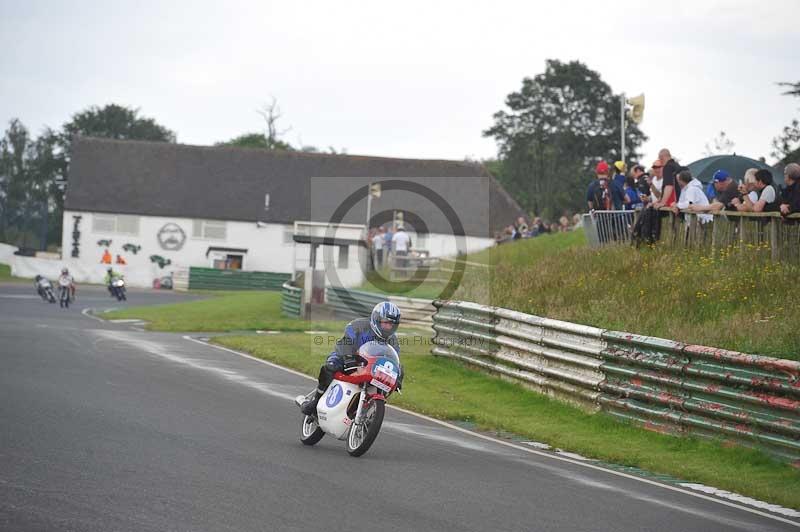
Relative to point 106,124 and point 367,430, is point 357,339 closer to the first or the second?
point 367,430

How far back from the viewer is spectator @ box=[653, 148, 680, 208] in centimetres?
2030

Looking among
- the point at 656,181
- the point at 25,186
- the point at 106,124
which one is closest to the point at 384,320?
the point at 656,181

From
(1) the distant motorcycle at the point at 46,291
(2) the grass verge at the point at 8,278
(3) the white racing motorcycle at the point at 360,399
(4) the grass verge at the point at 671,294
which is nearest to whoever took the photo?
(3) the white racing motorcycle at the point at 360,399

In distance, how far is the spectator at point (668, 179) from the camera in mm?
20297

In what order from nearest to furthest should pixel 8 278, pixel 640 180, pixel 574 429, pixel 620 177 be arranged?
pixel 574 429 → pixel 640 180 → pixel 620 177 → pixel 8 278

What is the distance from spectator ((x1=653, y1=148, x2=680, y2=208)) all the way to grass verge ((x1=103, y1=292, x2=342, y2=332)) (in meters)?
13.4

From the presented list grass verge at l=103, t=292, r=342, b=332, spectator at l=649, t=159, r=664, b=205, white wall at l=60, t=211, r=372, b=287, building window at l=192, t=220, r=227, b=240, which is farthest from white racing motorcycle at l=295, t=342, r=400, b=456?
building window at l=192, t=220, r=227, b=240

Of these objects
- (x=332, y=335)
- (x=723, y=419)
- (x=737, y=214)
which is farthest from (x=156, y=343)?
(x=723, y=419)

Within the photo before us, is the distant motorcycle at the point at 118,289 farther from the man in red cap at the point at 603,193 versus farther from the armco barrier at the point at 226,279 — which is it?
the man in red cap at the point at 603,193

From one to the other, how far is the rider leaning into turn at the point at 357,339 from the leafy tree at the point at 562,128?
61009mm

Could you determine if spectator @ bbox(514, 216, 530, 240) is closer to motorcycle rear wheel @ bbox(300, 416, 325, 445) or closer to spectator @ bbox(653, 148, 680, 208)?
spectator @ bbox(653, 148, 680, 208)

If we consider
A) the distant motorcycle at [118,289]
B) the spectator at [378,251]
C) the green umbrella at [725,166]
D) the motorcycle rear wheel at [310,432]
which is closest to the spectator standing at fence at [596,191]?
the green umbrella at [725,166]

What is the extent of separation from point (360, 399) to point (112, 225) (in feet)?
225

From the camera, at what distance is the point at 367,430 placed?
437 inches
